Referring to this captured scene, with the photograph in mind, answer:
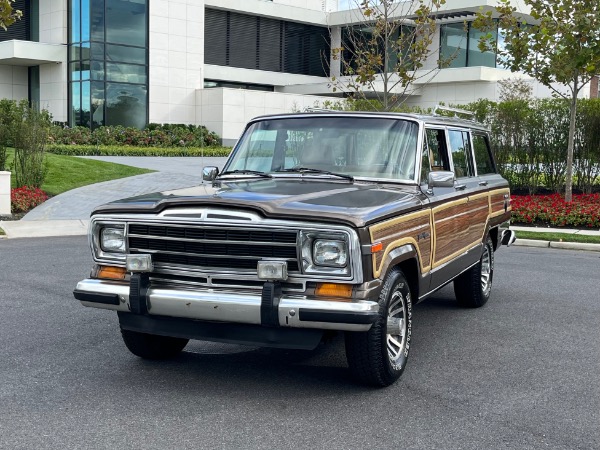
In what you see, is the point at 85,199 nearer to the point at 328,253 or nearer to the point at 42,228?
the point at 42,228

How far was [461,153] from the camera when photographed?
25.0ft

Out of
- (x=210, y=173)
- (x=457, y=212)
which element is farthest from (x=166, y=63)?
(x=457, y=212)

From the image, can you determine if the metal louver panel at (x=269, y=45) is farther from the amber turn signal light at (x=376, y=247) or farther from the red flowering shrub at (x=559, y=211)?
the amber turn signal light at (x=376, y=247)

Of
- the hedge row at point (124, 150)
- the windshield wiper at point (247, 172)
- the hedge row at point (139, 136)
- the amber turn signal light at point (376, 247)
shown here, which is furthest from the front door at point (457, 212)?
the hedge row at point (139, 136)

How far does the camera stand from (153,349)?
19.6 feet

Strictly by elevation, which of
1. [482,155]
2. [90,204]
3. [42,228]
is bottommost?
[42,228]

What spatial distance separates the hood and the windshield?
0.19m

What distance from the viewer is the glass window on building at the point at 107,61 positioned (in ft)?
122

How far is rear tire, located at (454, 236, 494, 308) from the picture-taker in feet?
26.7

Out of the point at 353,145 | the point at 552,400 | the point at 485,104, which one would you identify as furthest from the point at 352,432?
the point at 485,104

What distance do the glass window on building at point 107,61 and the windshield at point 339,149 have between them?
3252 cm

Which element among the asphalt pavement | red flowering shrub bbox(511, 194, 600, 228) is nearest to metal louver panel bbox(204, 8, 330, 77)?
the asphalt pavement

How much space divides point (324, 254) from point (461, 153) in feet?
10.5

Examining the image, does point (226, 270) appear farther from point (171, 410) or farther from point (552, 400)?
point (552, 400)
